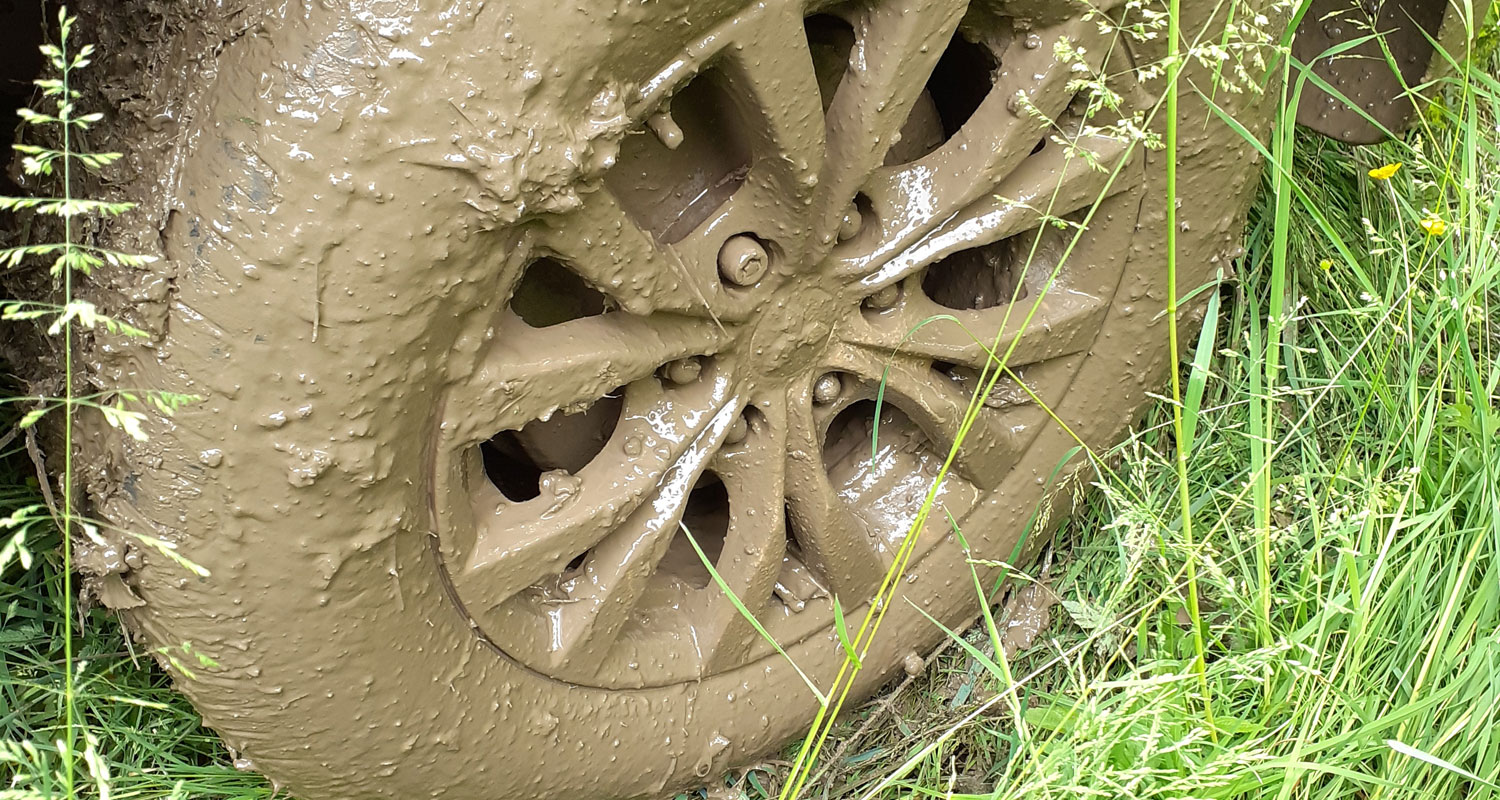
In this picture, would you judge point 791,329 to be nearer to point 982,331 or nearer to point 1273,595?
point 982,331

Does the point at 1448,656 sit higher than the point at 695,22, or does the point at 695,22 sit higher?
the point at 695,22

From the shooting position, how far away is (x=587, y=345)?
1.35 metres

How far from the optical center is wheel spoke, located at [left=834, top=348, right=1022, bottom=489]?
1648 mm

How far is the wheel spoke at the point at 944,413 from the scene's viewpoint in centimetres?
165

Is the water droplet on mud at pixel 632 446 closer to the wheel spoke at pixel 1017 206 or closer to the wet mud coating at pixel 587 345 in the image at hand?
the wet mud coating at pixel 587 345

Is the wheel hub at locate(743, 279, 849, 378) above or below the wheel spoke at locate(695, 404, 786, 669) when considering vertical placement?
above

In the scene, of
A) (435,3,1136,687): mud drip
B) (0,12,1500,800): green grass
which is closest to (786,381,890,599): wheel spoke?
(435,3,1136,687): mud drip

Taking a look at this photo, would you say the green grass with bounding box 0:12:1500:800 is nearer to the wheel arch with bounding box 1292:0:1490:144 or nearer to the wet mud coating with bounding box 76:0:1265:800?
the wheel arch with bounding box 1292:0:1490:144

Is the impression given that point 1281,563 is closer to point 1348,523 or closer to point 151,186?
point 1348,523

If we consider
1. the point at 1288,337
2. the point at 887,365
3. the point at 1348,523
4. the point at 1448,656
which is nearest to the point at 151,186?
the point at 887,365

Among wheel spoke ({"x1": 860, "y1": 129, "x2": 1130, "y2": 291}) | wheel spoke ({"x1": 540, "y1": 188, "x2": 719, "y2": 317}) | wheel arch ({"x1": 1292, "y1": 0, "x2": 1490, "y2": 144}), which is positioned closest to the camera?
wheel spoke ({"x1": 540, "y1": 188, "x2": 719, "y2": 317})

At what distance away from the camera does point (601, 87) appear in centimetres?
115

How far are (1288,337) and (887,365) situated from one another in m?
0.90

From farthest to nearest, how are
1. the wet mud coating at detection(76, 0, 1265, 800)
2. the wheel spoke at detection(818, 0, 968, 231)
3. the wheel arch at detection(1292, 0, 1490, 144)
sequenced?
1. the wheel arch at detection(1292, 0, 1490, 144)
2. the wheel spoke at detection(818, 0, 968, 231)
3. the wet mud coating at detection(76, 0, 1265, 800)
